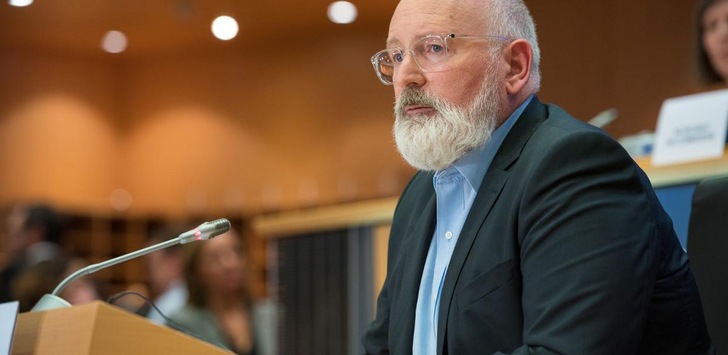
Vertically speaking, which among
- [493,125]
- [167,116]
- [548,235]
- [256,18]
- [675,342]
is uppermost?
[256,18]

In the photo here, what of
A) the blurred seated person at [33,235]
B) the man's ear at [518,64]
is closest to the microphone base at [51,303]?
the man's ear at [518,64]

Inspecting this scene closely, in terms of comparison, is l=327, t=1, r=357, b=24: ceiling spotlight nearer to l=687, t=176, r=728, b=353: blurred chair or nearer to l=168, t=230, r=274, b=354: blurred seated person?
l=168, t=230, r=274, b=354: blurred seated person

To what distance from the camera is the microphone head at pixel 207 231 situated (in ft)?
6.73

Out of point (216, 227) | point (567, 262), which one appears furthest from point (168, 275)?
point (567, 262)

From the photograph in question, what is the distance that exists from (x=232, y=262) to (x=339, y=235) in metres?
0.67

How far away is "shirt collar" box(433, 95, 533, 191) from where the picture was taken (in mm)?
2092

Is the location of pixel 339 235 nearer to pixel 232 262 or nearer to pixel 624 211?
pixel 232 262

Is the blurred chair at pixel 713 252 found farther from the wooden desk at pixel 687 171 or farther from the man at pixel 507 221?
the wooden desk at pixel 687 171

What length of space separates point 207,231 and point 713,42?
2.31 meters

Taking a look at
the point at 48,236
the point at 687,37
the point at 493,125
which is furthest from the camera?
the point at 687,37

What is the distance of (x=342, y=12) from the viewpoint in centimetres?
1062

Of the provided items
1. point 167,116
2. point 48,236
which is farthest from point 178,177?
point 48,236

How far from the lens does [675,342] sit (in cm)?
185

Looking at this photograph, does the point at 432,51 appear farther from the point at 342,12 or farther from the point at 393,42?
the point at 342,12
